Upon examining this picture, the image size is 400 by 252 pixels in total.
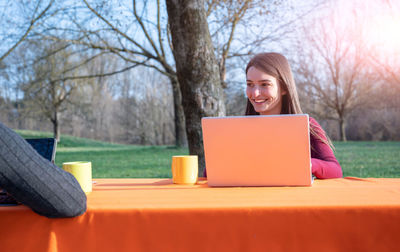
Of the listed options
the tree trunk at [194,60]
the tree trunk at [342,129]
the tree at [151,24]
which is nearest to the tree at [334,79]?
the tree trunk at [342,129]

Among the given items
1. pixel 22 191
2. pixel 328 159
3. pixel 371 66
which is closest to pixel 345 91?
pixel 371 66

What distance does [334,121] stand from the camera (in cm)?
2317

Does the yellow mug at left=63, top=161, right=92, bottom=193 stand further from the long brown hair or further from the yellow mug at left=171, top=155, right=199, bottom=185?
the long brown hair

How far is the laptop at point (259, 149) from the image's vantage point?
1.28 metres

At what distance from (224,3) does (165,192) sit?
7.73 metres

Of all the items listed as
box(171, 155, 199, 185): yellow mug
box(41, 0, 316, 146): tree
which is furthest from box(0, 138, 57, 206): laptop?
box(41, 0, 316, 146): tree

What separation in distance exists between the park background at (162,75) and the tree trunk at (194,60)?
0.03 m

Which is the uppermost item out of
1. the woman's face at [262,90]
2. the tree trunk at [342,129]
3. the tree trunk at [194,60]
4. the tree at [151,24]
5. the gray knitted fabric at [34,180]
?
the tree at [151,24]

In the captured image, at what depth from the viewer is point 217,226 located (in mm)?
1024

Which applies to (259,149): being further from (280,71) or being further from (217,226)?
(280,71)

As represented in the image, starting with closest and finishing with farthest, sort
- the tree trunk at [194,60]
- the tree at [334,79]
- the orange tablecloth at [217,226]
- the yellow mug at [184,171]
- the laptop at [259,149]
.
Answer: the orange tablecloth at [217,226] → the laptop at [259,149] → the yellow mug at [184,171] → the tree trunk at [194,60] → the tree at [334,79]

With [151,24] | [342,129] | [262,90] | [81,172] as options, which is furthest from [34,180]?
[342,129]

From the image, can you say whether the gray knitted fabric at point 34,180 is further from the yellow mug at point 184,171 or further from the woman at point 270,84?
the woman at point 270,84

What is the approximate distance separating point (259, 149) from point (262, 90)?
0.89 m
